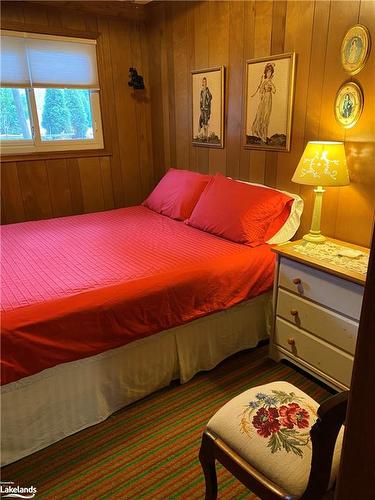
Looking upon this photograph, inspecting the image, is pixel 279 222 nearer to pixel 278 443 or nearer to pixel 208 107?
pixel 208 107

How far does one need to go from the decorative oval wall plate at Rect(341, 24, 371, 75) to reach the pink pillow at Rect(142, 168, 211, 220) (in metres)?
1.24

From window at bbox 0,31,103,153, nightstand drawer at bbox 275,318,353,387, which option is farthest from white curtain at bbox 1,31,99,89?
nightstand drawer at bbox 275,318,353,387

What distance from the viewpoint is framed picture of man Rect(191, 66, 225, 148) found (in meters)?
2.83

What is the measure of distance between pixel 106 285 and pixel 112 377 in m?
0.48

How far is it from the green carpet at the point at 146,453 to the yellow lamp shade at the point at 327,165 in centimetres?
113

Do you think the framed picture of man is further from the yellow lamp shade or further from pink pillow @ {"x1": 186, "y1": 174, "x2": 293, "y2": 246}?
the yellow lamp shade

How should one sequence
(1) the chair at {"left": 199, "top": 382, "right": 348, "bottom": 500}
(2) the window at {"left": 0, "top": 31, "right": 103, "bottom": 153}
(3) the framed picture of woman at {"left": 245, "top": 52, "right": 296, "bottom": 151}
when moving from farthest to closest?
(2) the window at {"left": 0, "top": 31, "right": 103, "bottom": 153}, (3) the framed picture of woman at {"left": 245, "top": 52, "right": 296, "bottom": 151}, (1) the chair at {"left": 199, "top": 382, "right": 348, "bottom": 500}

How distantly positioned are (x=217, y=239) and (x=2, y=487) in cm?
169

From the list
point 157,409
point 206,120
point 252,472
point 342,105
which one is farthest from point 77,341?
point 206,120

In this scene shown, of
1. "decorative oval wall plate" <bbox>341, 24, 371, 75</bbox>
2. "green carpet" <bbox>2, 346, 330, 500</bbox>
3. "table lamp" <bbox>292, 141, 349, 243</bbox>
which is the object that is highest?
"decorative oval wall plate" <bbox>341, 24, 371, 75</bbox>

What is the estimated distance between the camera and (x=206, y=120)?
3006 millimetres

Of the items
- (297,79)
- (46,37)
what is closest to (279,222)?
(297,79)

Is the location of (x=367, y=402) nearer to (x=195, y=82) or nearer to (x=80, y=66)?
(x=195, y=82)

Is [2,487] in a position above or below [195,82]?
below
